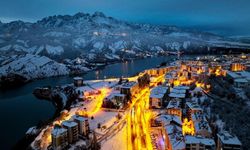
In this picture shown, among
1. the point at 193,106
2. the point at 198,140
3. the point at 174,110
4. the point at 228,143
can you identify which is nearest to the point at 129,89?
the point at 174,110

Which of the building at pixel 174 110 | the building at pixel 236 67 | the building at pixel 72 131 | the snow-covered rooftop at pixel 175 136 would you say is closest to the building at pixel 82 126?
the building at pixel 72 131

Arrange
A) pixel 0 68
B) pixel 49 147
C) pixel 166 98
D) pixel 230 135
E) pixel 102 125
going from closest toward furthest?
pixel 230 135 < pixel 49 147 < pixel 102 125 < pixel 166 98 < pixel 0 68

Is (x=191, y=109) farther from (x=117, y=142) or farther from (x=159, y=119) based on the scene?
(x=117, y=142)

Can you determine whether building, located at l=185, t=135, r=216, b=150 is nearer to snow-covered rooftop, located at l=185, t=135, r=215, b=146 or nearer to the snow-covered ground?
snow-covered rooftop, located at l=185, t=135, r=215, b=146

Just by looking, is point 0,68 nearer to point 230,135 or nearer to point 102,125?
point 102,125

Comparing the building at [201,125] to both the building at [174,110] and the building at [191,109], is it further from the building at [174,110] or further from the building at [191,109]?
the building at [174,110]

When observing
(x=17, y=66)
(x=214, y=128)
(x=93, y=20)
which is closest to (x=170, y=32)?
(x=93, y=20)
